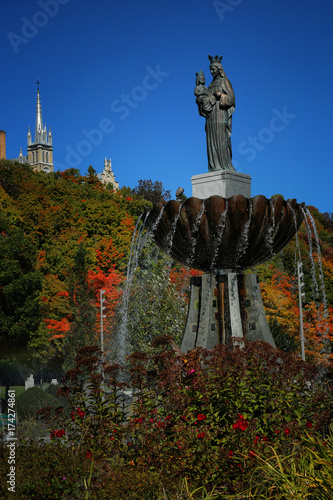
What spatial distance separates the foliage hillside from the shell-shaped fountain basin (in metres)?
12.7

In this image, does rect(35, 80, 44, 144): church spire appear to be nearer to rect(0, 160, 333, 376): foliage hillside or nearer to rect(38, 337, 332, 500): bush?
rect(0, 160, 333, 376): foliage hillside

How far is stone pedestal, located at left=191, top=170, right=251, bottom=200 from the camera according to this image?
1139 cm

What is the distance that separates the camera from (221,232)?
1045 cm

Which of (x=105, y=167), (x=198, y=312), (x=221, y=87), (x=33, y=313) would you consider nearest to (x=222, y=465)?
(x=198, y=312)

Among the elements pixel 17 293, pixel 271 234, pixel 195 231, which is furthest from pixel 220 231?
pixel 17 293

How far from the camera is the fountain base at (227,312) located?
1098 centimetres

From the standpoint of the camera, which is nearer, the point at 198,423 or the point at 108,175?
the point at 198,423

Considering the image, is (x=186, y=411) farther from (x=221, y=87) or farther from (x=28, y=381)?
(x=28, y=381)

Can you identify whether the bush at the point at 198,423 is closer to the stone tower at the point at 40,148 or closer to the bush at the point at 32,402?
the bush at the point at 32,402

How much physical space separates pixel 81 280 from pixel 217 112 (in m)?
26.5

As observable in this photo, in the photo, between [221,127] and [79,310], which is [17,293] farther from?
[221,127]

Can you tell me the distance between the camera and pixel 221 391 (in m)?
6.84

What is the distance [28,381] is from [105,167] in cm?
8067

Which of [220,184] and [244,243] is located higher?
[220,184]
